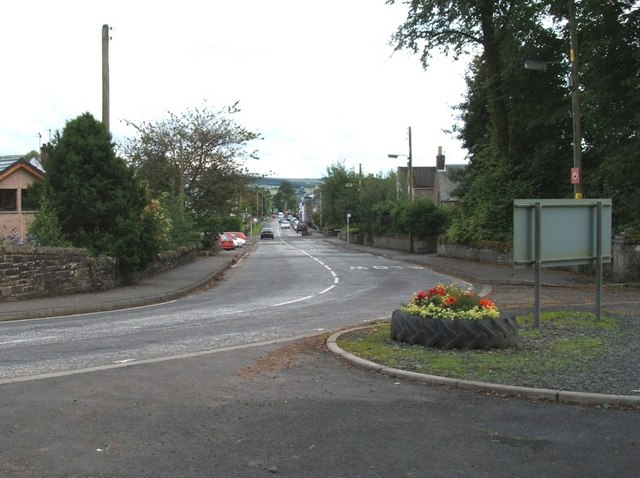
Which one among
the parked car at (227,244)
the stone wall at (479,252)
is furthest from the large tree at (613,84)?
the parked car at (227,244)

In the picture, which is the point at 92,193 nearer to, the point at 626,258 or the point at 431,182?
the point at 626,258

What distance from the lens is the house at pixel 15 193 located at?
2698 centimetres

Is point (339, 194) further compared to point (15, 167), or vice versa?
point (339, 194)

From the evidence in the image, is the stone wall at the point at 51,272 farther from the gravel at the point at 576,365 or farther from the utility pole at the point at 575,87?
the utility pole at the point at 575,87

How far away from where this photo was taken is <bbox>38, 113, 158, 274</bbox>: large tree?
1908 centimetres

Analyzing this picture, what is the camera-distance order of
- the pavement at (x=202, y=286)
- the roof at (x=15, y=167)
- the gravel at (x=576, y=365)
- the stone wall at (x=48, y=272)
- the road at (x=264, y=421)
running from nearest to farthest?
the road at (x=264, y=421) → the gravel at (x=576, y=365) → the pavement at (x=202, y=286) → the stone wall at (x=48, y=272) → the roof at (x=15, y=167)

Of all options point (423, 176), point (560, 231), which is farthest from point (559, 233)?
point (423, 176)

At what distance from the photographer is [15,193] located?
28047 millimetres

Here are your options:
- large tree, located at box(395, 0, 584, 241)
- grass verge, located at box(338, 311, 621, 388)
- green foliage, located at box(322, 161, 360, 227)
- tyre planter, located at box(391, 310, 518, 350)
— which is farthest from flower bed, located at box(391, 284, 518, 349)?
green foliage, located at box(322, 161, 360, 227)

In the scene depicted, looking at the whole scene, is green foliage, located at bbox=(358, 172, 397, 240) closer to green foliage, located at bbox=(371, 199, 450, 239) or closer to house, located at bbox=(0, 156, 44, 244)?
green foliage, located at bbox=(371, 199, 450, 239)

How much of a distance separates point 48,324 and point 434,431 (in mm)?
10128

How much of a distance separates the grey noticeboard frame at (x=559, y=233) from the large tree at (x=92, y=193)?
13.6m

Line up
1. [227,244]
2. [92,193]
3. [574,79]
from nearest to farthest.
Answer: [92,193] < [574,79] < [227,244]

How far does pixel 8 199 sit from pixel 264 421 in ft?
88.1
